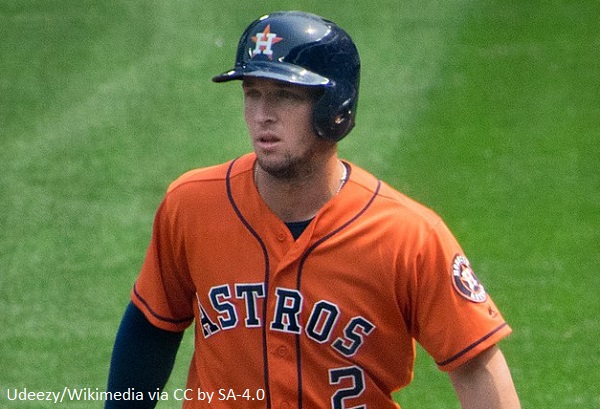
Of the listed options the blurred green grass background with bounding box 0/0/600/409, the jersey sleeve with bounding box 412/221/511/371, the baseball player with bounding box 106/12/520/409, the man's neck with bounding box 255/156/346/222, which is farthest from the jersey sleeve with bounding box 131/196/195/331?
the blurred green grass background with bounding box 0/0/600/409

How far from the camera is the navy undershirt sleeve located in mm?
3988

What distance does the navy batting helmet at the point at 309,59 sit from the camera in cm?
357

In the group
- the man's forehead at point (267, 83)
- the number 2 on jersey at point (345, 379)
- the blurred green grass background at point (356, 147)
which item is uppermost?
the man's forehead at point (267, 83)

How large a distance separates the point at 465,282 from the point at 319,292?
399 mm

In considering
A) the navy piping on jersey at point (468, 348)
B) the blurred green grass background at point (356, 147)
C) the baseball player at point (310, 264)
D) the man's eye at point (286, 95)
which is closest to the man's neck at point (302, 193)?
the baseball player at point (310, 264)

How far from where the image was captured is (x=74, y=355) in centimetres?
622

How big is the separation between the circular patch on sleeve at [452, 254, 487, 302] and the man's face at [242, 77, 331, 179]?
1.62 ft

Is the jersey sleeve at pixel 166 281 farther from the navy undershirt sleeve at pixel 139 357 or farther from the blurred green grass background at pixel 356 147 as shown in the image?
the blurred green grass background at pixel 356 147

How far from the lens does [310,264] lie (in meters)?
3.65

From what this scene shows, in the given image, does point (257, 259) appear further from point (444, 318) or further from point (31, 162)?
point (31, 162)

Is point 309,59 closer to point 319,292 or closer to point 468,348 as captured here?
point 319,292

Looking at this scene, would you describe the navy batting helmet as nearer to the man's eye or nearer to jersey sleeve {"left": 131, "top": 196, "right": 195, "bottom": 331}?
the man's eye

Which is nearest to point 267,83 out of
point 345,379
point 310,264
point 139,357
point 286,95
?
point 286,95

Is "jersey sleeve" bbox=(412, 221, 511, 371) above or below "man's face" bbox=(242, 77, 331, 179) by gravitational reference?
below
